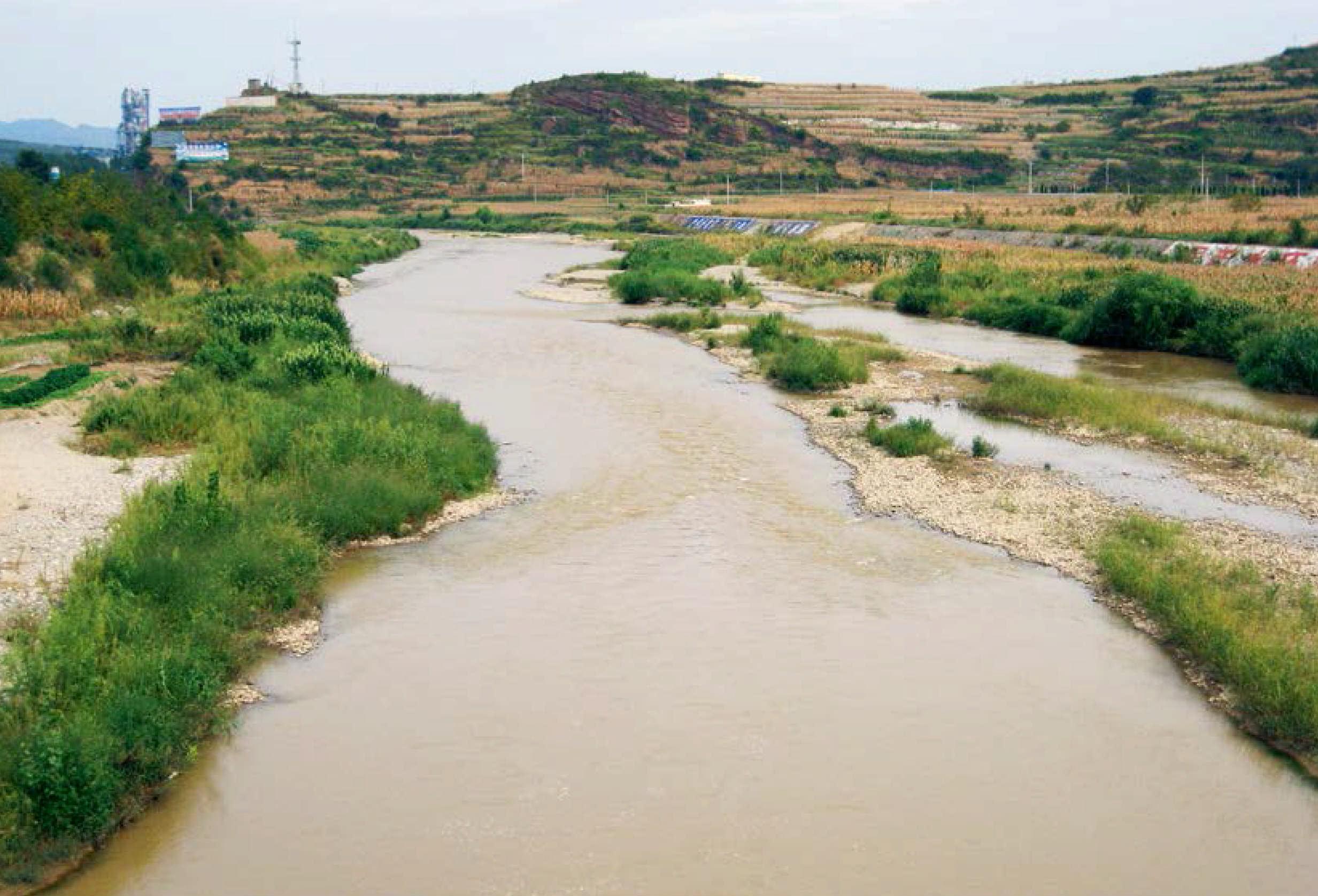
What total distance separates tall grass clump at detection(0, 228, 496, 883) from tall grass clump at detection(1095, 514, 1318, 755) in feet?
27.3

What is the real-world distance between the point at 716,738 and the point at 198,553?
546 cm

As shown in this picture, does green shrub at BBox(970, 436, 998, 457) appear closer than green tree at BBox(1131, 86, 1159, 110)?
Yes

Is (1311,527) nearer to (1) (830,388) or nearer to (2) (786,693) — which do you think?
(2) (786,693)

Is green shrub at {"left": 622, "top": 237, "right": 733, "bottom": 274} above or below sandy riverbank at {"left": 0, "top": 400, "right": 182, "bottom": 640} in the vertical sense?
above

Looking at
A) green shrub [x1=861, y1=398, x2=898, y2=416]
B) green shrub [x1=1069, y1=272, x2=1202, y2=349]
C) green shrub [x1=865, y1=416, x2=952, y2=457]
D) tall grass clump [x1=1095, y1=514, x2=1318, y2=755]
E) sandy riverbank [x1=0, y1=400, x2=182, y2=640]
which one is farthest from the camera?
green shrub [x1=1069, y1=272, x2=1202, y2=349]

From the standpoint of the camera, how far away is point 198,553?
39.3 ft

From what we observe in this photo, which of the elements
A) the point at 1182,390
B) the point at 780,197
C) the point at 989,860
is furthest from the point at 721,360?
the point at 780,197

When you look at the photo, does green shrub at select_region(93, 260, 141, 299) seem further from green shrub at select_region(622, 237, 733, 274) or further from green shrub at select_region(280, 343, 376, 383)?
green shrub at select_region(622, 237, 733, 274)

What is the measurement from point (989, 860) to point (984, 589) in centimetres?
520

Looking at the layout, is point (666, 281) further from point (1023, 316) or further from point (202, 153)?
point (202, 153)

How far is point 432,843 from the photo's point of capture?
8602mm

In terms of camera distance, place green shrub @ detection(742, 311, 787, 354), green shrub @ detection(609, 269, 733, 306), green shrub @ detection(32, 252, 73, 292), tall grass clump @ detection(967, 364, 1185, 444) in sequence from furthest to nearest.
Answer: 1. green shrub @ detection(609, 269, 733, 306)
2. green shrub @ detection(32, 252, 73, 292)
3. green shrub @ detection(742, 311, 787, 354)
4. tall grass clump @ detection(967, 364, 1185, 444)

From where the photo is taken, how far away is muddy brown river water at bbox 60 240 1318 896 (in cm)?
839

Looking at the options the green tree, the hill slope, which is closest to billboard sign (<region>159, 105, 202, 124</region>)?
the hill slope
